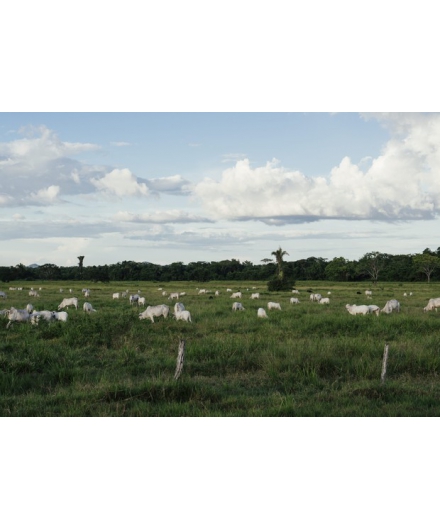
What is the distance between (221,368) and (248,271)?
60493mm

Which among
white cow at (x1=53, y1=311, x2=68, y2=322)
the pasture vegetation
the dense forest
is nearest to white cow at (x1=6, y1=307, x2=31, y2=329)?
the pasture vegetation

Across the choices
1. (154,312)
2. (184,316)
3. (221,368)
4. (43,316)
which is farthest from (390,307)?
(43,316)

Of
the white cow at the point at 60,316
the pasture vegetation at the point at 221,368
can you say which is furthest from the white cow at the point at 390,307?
the white cow at the point at 60,316

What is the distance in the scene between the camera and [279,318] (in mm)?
19438

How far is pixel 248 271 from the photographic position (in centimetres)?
7150

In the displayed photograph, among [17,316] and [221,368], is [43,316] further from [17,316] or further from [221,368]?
[221,368]

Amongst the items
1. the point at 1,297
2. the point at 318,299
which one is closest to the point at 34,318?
the point at 1,297

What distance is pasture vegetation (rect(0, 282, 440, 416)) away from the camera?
8.10m

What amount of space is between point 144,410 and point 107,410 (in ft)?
2.02

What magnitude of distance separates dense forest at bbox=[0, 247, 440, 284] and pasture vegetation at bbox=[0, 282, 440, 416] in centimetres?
5090

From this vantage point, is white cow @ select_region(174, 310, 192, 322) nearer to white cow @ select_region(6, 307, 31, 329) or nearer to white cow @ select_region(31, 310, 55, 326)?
white cow @ select_region(31, 310, 55, 326)

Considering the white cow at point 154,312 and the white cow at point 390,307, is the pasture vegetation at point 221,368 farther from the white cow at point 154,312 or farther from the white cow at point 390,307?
the white cow at point 390,307

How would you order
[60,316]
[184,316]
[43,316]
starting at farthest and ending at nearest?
[184,316]
[60,316]
[43,316]

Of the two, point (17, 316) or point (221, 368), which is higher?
point (17, 316)
